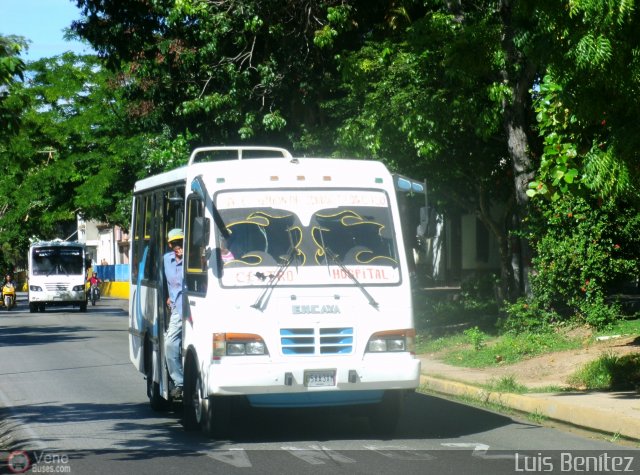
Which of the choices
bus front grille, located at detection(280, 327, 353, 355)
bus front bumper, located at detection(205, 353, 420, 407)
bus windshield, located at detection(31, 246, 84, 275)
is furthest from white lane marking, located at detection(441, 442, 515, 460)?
bus windshield, located at detection(31, 246, 84, 275)

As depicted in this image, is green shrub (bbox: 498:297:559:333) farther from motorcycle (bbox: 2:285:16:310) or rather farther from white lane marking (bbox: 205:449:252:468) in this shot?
motorcycle (bbox: 2:285:16:310)

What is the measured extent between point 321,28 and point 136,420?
13002 mm

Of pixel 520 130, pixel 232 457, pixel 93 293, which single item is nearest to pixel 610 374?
pixel 232 457

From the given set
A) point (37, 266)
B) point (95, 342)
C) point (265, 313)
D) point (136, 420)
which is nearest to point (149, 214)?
point (136, 420)

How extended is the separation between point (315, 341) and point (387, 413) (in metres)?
1.19

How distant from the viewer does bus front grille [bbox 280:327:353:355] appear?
10.4m

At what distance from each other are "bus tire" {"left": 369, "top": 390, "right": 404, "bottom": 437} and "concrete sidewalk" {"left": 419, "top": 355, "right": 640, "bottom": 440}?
82.1 inches

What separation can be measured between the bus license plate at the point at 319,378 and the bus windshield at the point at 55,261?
3583 cm

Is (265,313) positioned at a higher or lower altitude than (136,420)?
higher

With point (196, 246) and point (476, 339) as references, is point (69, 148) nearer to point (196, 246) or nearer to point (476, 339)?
point (476, 339)

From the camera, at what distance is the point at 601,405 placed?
11.9 metres

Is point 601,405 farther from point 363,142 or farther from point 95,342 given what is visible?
point 95,342

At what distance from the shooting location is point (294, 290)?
10625 mm

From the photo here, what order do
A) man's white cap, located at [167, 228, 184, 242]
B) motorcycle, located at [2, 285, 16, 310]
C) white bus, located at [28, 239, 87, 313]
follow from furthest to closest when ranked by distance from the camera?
motorcycle, located at [2, 285, 16, 310] < white bus, located at [28, 239, 87, 313] < man's white cap, located at [167, 228, 184, 242]
